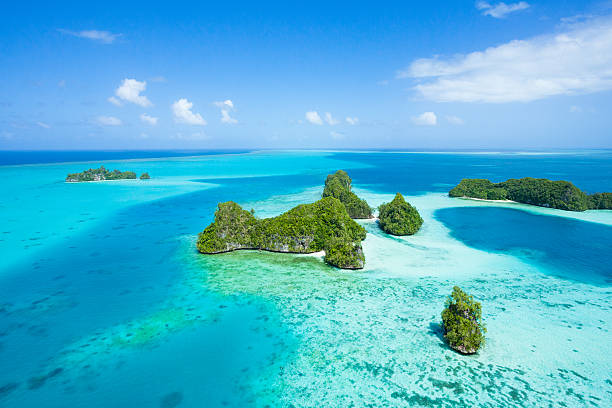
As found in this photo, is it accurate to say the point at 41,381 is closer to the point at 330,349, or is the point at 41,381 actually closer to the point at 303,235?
the point at 330,349

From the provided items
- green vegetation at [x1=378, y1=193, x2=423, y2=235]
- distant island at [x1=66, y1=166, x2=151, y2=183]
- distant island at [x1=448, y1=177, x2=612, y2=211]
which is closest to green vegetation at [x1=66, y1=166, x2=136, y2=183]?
distant island at [x1=66, y1=166, x2=151, y2=183]

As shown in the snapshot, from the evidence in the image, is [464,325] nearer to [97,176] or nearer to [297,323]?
[297,323]

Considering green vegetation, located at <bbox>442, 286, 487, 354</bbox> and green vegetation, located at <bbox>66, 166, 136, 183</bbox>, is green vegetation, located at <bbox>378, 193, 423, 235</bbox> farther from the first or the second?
green vegetation, located at <bbox>66, 166, 136, 183</bbox>

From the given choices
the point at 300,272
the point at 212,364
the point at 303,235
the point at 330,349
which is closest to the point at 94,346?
the point at 212,364

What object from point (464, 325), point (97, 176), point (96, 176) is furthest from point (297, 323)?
point (97, 176)

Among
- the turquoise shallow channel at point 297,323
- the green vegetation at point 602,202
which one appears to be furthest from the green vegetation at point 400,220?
the green vegetation at point 602,202

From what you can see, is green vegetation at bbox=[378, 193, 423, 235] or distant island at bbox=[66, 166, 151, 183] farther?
distant island at bbox=[66, 166, 151, 183]
